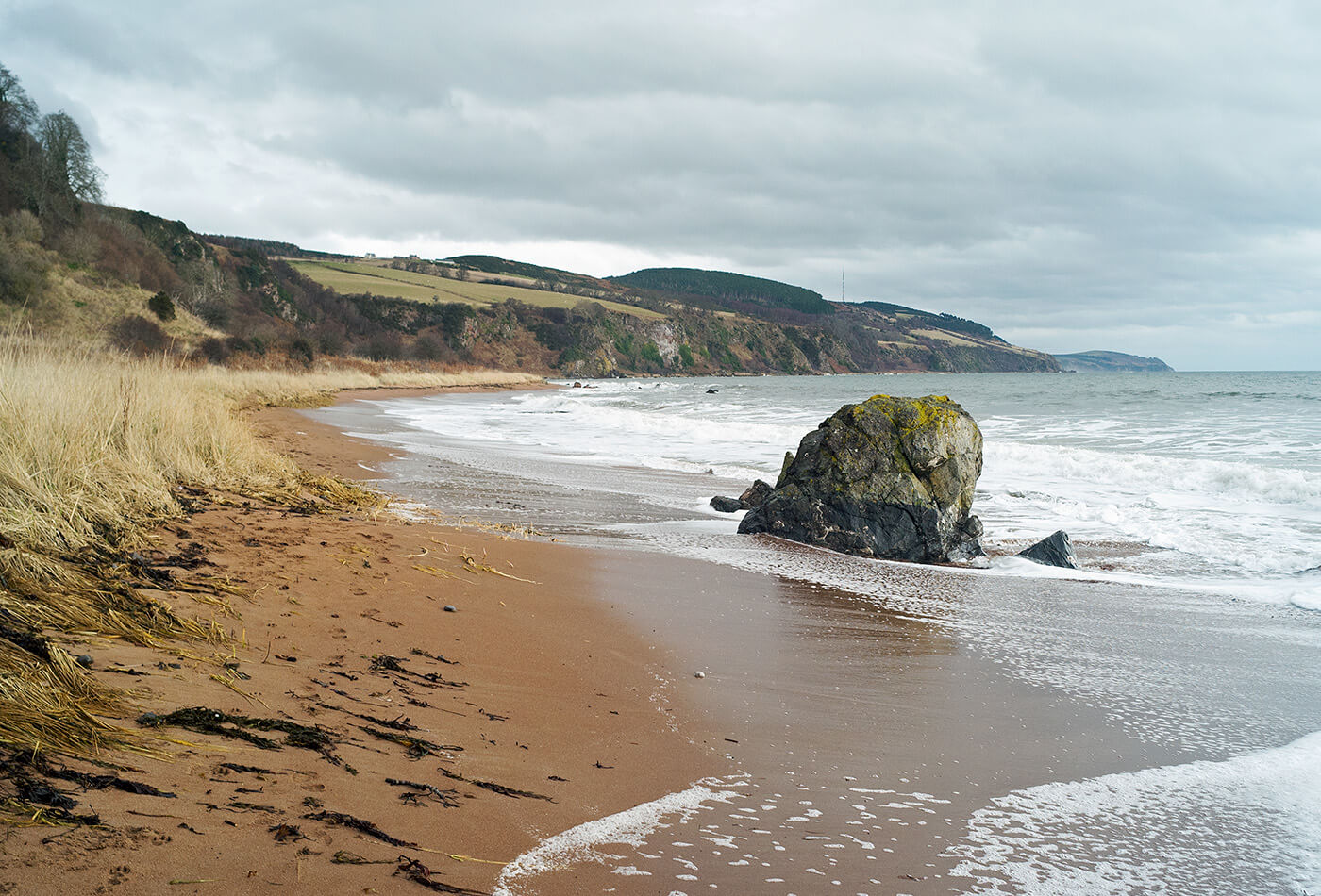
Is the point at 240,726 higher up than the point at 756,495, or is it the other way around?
the point at 756,495

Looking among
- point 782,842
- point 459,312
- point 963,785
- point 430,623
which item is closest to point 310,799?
point 782,842

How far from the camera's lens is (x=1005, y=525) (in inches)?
404

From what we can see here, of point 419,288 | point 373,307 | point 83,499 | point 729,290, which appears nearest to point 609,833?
point 83,499

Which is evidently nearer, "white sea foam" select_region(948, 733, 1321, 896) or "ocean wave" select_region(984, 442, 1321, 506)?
"white sea foam" select_region(948, 733, 1321, 896)

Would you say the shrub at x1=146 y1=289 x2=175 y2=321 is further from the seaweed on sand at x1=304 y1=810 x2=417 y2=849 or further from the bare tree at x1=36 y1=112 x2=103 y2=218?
the seaweed on sand at x1=304 y1=810 x2=417 y2=849

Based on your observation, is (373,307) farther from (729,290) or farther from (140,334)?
(729,290)

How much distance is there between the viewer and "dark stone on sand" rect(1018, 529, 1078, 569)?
773cm

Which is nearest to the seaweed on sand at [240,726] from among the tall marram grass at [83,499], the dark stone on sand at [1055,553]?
the tall marram grass at [83,499]

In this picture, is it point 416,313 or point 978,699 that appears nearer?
point 978,699

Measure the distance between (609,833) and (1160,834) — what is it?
2132 millimetres

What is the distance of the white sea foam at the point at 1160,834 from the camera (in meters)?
2.64

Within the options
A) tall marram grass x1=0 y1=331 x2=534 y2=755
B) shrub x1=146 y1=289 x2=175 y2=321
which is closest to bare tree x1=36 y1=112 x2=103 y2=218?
shrub x1=146 y1=289 x2=175 y2=321

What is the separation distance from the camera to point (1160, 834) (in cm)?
296

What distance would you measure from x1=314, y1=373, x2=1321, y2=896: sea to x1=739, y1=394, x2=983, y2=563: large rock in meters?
0.41
